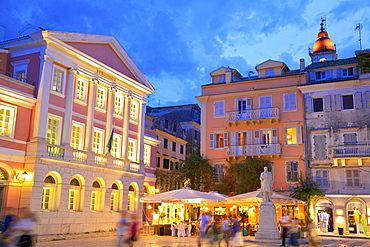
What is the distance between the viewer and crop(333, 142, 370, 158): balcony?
3153 cm

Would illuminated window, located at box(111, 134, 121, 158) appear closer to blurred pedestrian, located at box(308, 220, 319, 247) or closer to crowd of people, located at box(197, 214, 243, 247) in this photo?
crowd of people, located at box(197, 214, 243, 247)

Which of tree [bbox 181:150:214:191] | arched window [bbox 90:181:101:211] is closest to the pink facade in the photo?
tree [bbox 181:150:214:191]

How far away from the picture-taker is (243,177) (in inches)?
1331

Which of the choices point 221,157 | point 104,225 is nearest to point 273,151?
point 221,157

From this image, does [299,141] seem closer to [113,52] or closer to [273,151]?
[273,151]

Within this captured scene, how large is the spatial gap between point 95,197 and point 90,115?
5.50m

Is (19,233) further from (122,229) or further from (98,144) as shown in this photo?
(98,144)

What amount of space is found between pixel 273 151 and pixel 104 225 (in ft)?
48.8

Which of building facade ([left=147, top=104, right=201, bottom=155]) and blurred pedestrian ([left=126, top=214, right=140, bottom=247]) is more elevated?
building facade ([left=147, top=104, right=201, bottom=155])

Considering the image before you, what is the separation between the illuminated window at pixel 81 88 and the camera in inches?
1072

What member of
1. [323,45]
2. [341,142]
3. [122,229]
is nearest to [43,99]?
[122,229]

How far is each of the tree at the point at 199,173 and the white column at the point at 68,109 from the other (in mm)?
12559

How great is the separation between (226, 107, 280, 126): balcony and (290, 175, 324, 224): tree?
19.9 feet

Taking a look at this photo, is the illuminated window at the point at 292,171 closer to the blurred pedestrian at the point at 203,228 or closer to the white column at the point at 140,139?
the white column at the point at 140,139
